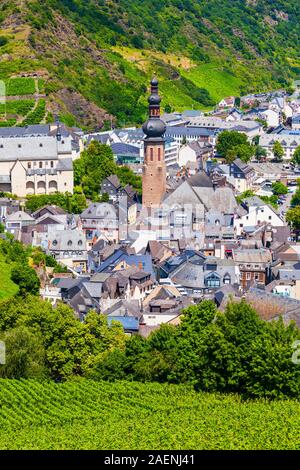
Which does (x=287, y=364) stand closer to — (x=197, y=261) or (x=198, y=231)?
(x=197, y=261)

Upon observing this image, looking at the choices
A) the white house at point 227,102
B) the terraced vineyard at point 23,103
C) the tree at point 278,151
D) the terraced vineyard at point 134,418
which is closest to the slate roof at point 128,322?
the terraced vineyard at point 134,418

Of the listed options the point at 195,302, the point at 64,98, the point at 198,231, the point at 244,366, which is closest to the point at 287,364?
the point at 244,366

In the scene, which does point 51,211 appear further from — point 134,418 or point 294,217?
point 134,418

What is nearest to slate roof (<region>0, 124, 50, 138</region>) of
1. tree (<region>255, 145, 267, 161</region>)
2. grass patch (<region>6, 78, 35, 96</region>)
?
grass patch (<region>6, 78, 35, 96</region>)

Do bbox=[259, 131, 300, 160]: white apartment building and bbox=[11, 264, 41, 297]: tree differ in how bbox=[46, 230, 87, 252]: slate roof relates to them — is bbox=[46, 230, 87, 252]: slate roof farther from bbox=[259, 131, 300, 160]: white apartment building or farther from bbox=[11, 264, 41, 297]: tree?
bbox=[259, 131, 300, 160]: white apartment building

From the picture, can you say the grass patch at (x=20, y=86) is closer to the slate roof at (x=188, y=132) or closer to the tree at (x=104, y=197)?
the slate roof at (x=188, y=132)
